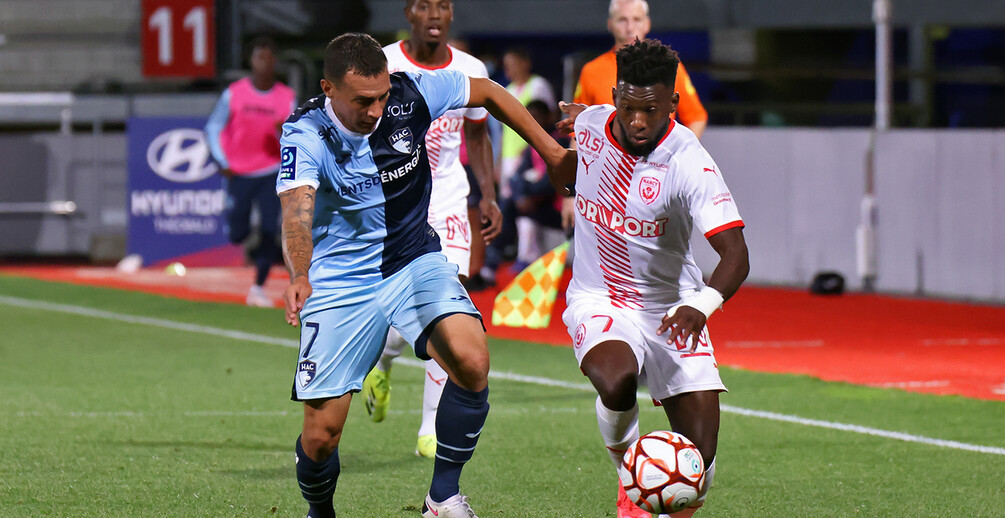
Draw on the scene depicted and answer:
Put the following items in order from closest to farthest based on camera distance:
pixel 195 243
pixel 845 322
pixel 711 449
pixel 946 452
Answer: pixel 711 449
pixel 946 452
pixel 845 322
pixel 195 243

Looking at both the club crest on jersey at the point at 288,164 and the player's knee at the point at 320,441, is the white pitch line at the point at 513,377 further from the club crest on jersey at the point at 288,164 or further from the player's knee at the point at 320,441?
the club crest on jersey at the point at 288,164

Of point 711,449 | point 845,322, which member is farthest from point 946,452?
→ point 845,322

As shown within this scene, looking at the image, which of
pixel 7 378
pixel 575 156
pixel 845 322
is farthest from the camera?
pixel 845 322

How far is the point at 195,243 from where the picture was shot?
59.2 ft

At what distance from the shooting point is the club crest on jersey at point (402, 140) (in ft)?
19.1

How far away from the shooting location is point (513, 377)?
10.1 metres

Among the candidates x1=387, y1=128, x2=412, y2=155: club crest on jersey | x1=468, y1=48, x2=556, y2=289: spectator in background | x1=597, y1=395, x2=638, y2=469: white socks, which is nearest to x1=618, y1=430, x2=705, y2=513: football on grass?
x1=597, y1=395, x2=638, y2=469: white socks

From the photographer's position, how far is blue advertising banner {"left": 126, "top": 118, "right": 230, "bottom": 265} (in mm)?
17984

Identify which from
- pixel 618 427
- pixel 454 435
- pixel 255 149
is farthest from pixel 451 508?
pixel 255 149

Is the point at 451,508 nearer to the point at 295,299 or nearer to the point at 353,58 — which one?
the point at 295,299

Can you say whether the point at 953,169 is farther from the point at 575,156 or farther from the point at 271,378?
the point at 575,156

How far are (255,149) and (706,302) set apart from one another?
954 cm

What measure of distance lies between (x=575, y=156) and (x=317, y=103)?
1.09 m

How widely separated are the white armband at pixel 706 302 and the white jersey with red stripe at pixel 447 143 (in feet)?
8.95
